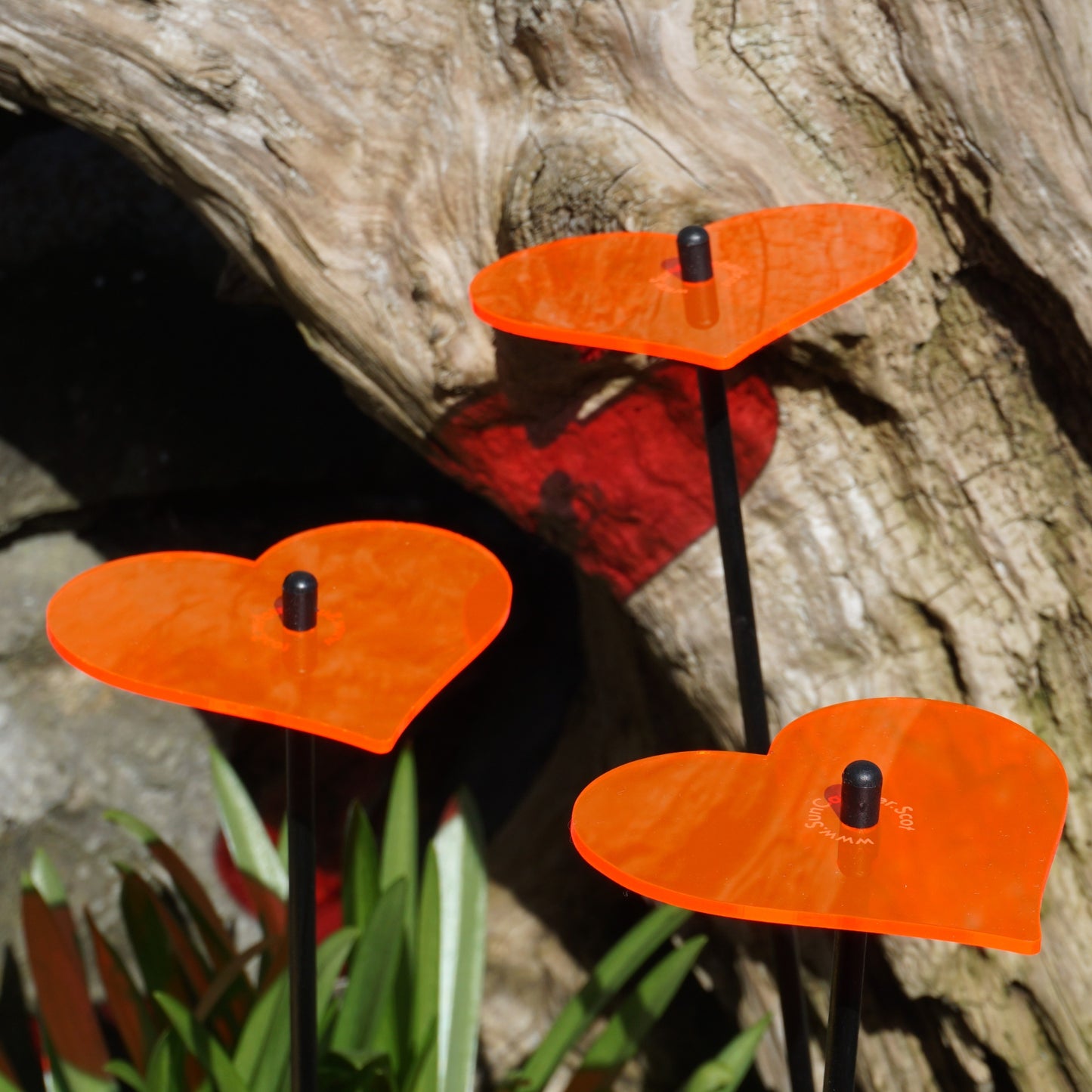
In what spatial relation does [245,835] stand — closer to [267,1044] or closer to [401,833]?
[401,833]

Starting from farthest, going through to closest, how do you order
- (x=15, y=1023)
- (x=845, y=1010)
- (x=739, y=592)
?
1. (x=15, y=1023)
2. (x=739, y=592)
3. (x=845, y=1010)

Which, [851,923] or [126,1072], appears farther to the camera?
[126,1072]

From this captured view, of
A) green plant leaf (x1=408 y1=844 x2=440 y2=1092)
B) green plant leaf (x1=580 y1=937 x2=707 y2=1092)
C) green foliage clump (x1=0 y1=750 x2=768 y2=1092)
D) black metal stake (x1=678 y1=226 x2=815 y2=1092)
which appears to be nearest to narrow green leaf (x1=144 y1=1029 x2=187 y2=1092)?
green foliage clump (x1=0 y1=750 x2=768 y2=1092)

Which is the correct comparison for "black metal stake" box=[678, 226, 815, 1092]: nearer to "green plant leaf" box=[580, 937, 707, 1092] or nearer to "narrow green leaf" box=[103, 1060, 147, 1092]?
"green plant leaf" box=[580, 937, 707, 1092]

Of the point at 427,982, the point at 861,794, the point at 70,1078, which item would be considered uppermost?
the point at 861,794

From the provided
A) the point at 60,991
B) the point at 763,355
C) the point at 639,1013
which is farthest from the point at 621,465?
the point at 60,991

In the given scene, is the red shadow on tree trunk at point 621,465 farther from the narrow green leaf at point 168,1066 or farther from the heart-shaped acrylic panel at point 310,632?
the narrow green leaf at point 168,1066

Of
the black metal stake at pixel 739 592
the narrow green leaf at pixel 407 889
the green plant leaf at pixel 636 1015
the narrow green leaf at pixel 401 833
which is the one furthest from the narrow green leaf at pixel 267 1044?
the black metal stake at pixel 739 592
